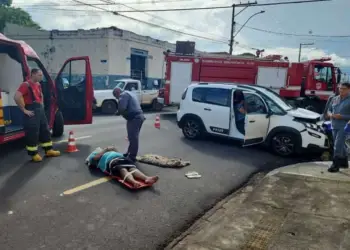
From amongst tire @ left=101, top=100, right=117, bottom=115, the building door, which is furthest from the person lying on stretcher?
the building door

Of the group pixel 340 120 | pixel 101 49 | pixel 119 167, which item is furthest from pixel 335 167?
pixel 101 49

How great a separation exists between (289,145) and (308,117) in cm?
81

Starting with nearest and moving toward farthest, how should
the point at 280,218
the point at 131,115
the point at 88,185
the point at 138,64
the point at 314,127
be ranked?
the point at 280,218
the point at 88,185
the point at 131,115
the point at 314,127
the point at 138,64

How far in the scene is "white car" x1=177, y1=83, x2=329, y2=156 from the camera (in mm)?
8078

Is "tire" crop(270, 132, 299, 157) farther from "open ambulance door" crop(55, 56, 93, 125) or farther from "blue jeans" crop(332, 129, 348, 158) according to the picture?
"open ambulance door" crop(55, 56, 93, 125)

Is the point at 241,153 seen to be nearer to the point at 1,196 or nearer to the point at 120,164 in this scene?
the point at 120,164

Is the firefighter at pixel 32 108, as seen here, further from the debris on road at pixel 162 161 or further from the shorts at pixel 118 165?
A: the debris on road at pixel 162 161

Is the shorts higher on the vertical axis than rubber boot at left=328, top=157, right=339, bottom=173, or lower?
higher

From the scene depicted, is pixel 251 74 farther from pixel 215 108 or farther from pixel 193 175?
pixel 193 175

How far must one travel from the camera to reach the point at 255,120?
8258 mm

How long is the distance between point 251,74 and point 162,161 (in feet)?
35.8

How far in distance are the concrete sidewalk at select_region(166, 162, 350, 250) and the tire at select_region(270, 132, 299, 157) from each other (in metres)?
1.85

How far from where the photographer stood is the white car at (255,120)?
808 centimetres

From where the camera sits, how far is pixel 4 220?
411 centimetres
